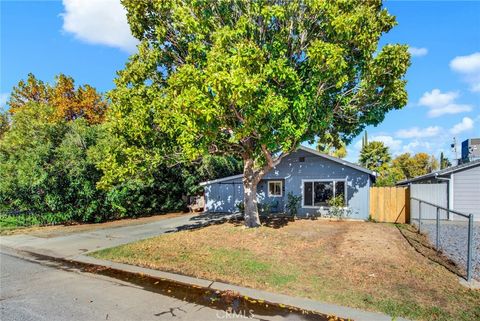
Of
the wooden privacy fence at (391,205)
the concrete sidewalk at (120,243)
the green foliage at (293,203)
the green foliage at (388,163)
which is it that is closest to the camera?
the concrete sidewalk at (120,243)

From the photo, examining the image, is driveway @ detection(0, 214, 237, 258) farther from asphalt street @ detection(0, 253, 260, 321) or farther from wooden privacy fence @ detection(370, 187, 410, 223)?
wooden privacy fence @ detection(370, 187, 410, 223)

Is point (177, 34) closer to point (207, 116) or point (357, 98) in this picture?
point (207, 116)

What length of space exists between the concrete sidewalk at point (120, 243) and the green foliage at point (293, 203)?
719 centimetres

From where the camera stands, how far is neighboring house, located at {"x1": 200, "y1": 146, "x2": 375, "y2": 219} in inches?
647

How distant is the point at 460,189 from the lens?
16734 mm

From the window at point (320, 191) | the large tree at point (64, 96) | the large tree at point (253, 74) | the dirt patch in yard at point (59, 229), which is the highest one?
the large tree at point (64, 96)

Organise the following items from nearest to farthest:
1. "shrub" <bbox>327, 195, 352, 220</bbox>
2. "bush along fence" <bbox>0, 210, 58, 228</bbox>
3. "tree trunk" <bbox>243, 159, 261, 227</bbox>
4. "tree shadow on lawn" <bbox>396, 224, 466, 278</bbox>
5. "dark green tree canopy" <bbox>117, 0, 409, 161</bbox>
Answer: "tree shadow on lawn" <bbox>396, 224, 466, 278</bbox>
"dark green tree canopy" <bbox>117, 0, 409, 161</bbox>
"tree trunk" <bbox>243, 159, 261, 227</bbox>
"bush along fence" <bbox>0, 210, 58, 228</bbox>
"shrub" <bbox>327, 195, 352, 220</bbox>

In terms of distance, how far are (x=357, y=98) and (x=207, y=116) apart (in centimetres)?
717

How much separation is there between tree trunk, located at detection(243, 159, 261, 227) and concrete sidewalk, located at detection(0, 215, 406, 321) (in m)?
4.16

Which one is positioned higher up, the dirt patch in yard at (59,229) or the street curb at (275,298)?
the street curb at (275,298)

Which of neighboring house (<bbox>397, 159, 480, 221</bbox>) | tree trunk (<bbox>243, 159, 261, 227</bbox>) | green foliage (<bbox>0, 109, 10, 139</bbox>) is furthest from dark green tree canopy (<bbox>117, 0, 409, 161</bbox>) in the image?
green foliage (<bbox>0, 109, 10, 139</bbox>)

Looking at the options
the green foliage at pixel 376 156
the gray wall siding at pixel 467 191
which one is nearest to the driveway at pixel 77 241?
the gray wall siding at pixel 467 191

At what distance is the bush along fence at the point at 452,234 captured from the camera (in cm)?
647

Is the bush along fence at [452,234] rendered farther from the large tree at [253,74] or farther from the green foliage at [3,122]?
the green foliage at [3,122]
